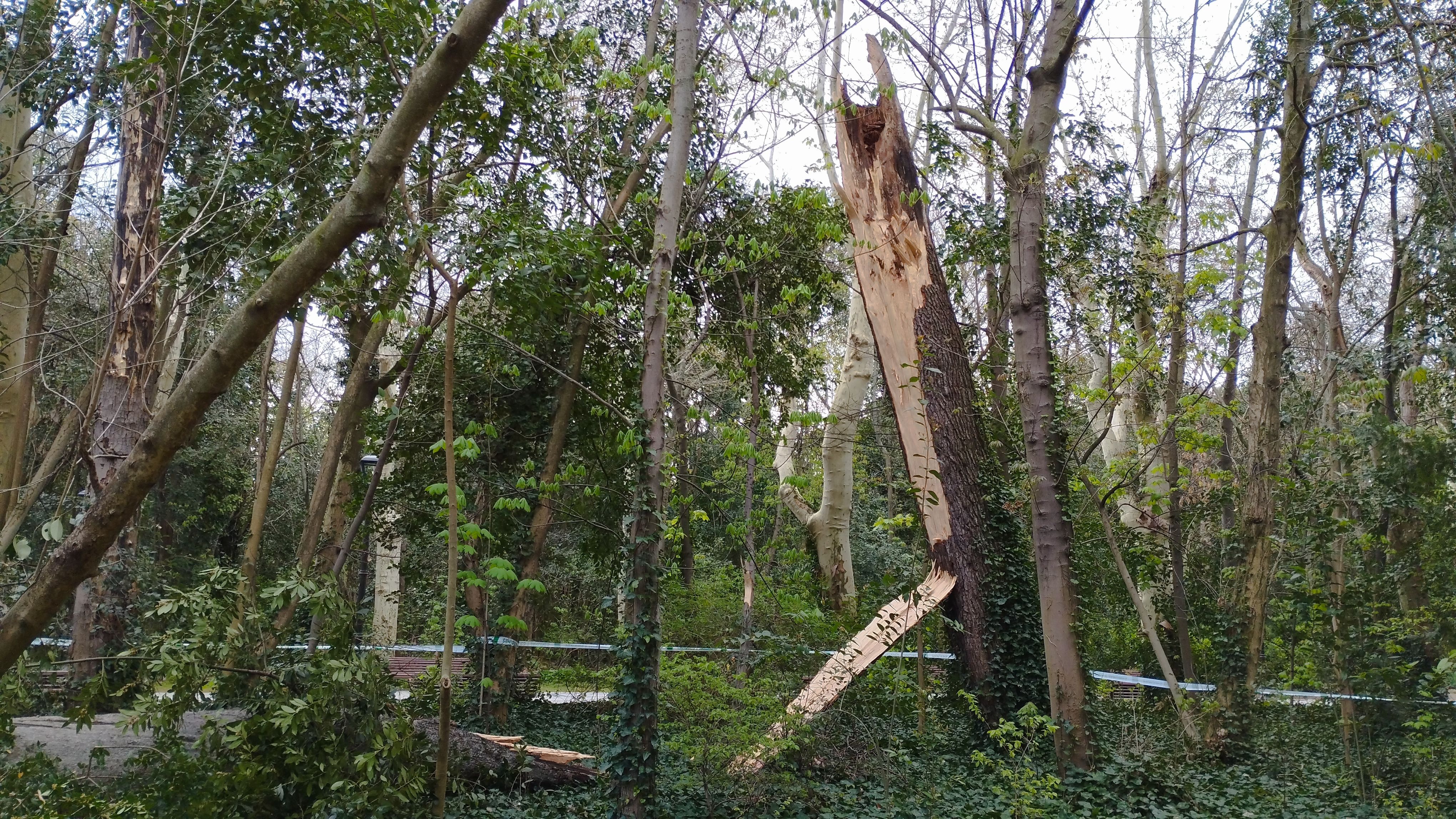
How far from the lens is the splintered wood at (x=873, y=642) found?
7879 millimetres

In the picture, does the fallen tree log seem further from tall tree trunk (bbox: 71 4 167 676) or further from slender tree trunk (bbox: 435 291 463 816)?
tall tree trunk (bbox: 71 4 167 676)

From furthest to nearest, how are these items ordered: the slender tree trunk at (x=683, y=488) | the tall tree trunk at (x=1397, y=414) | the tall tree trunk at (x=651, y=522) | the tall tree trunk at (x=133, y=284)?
the tall tree trunk at (x=1397, y=414) → the slender tree trunk at (x=683, y=488) → the tall tree trunk at (x=133, y=284) → the tall tree trunk at (x=651, y=522)

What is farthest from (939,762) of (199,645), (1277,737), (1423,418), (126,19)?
(1423,418)

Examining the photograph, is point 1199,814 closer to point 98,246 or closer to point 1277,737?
point 1277,737

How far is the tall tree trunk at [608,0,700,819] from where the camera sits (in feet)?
19.4

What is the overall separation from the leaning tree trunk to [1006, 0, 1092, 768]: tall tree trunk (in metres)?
1.79

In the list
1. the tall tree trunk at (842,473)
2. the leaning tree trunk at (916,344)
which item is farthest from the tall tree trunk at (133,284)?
the tall tree trunk at (842,473)

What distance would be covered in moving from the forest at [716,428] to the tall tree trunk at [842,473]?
91mm

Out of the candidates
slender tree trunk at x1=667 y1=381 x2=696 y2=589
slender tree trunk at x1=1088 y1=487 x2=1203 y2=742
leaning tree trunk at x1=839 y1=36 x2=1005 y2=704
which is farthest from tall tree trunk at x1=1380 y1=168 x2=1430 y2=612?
slender tree trunk at x1=667 y1=381 x2=696 y2=589

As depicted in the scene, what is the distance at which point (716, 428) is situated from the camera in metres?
10.3

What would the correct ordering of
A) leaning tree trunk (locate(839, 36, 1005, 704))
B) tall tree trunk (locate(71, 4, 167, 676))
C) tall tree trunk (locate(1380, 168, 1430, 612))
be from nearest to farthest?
1. tall tree trunk (locate(71, 4, 167, 676))
2. leaning tree trunk (locate(839, 36, 1005, 704))
3. tall tree trunk (locate(1380, 168, 1430, 612))

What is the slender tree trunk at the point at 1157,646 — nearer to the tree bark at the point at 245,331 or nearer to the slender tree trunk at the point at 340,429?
the tree bark at the point at 245,331

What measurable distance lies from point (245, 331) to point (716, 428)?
328 inches

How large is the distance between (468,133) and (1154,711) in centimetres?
997
